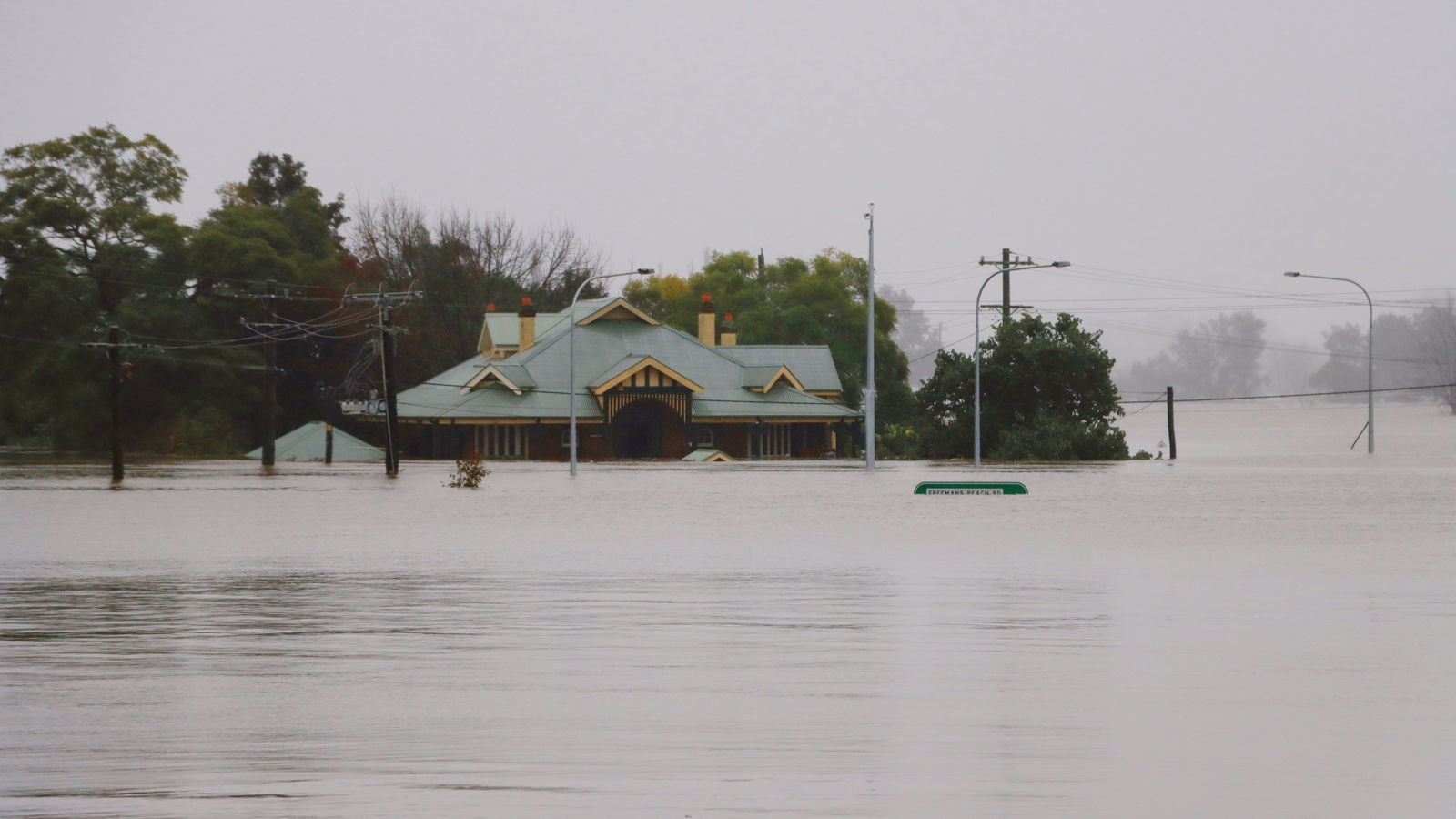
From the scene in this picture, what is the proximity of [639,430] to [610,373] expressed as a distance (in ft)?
14.1

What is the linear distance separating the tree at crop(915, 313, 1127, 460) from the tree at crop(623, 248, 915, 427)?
1750 centimetres

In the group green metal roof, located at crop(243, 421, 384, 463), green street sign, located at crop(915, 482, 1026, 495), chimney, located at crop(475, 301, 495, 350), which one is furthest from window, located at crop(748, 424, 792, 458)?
green street sign, located at crop(915, 482, 1026, 495)

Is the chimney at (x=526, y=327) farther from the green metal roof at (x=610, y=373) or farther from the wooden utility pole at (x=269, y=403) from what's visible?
the wooden utility pole at (x=269, y=403)

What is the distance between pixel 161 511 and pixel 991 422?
147 feet

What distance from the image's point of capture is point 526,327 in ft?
268

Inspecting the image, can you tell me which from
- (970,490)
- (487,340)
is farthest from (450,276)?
(970,490)

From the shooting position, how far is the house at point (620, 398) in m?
75.3

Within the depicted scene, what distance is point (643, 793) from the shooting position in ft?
22.1

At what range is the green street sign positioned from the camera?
39.1 meters

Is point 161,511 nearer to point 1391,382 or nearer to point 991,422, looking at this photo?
point 991,422

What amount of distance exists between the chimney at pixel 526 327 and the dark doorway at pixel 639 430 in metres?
8.20

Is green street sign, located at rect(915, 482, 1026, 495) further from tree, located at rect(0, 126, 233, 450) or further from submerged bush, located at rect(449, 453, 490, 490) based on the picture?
tree, located at rect(0, 126, 233, 450)

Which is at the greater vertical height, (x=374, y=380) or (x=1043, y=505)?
(x=374, y=380)

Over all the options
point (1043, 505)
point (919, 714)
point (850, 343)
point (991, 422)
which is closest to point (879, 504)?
point (1043, 505)
